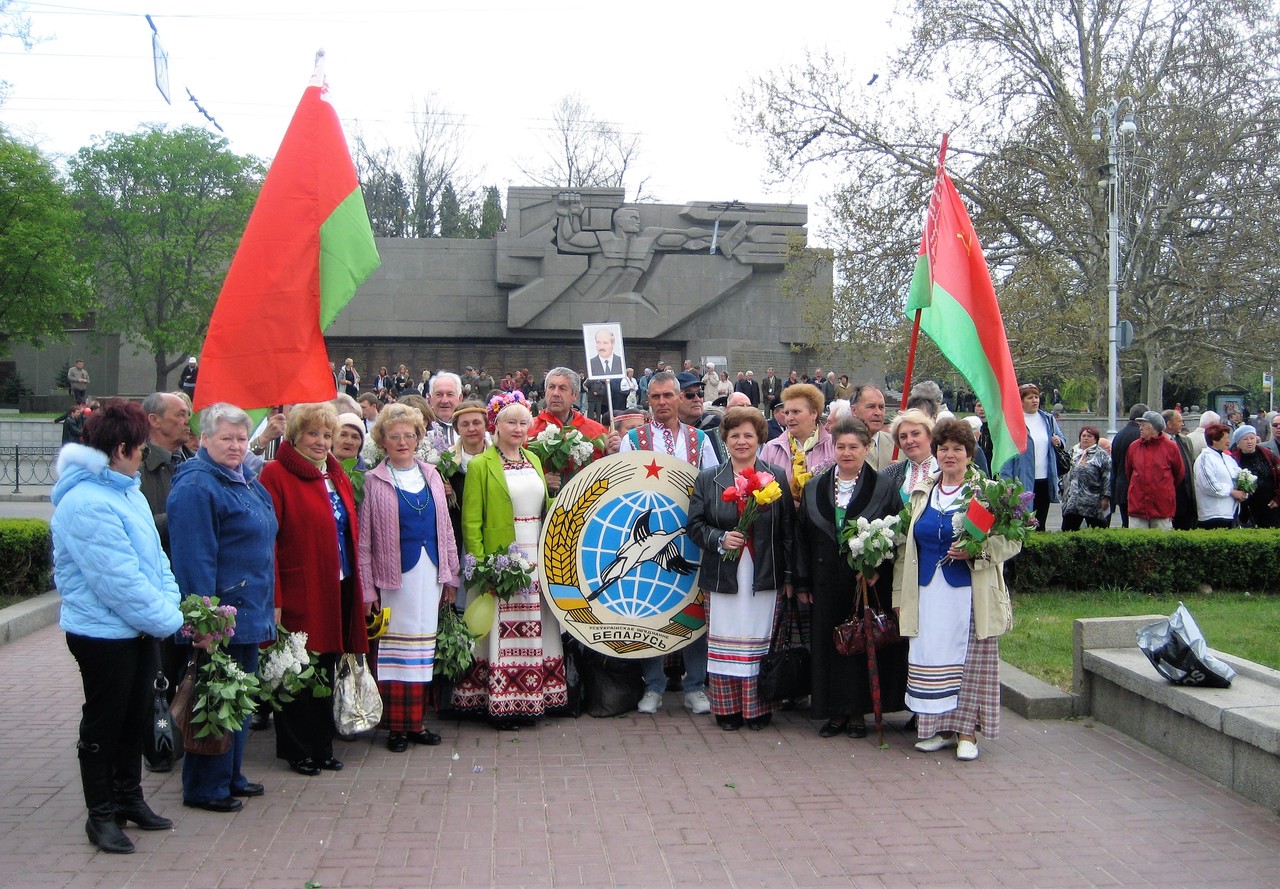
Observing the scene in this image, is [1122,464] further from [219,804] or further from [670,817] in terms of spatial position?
[219,804]

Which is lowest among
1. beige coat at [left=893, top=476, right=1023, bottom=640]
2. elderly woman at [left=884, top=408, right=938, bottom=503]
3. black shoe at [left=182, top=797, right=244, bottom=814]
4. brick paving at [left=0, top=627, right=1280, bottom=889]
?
brick paving at [left=0, top=627, right=1280, bottom=889]

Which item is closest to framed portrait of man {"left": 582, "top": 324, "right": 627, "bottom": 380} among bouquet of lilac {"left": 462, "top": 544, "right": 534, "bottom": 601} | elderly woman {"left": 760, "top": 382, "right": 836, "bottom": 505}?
elderly woman {"left": 760, "top": 382, "right": 836, "bottom": 505}

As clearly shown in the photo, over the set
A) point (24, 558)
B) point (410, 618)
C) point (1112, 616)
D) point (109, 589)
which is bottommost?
point (1112, 616)

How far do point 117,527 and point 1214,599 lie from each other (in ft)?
31.0

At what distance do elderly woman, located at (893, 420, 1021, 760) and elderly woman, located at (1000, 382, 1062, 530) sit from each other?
15.9 ft

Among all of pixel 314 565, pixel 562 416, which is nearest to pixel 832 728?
A: pixel 562 416

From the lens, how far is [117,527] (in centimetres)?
454

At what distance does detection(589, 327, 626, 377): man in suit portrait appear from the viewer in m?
10.0

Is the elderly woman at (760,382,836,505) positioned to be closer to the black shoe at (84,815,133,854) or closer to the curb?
the black shoe at (84,815,133,854)

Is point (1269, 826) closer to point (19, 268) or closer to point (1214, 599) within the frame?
point (1214, 599)

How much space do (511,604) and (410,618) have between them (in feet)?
2.19

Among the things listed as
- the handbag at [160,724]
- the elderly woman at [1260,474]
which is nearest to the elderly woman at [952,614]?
the handbag at [160,724]

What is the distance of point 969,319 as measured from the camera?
6.89 metres

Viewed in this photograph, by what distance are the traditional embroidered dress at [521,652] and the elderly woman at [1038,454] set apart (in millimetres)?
5628
